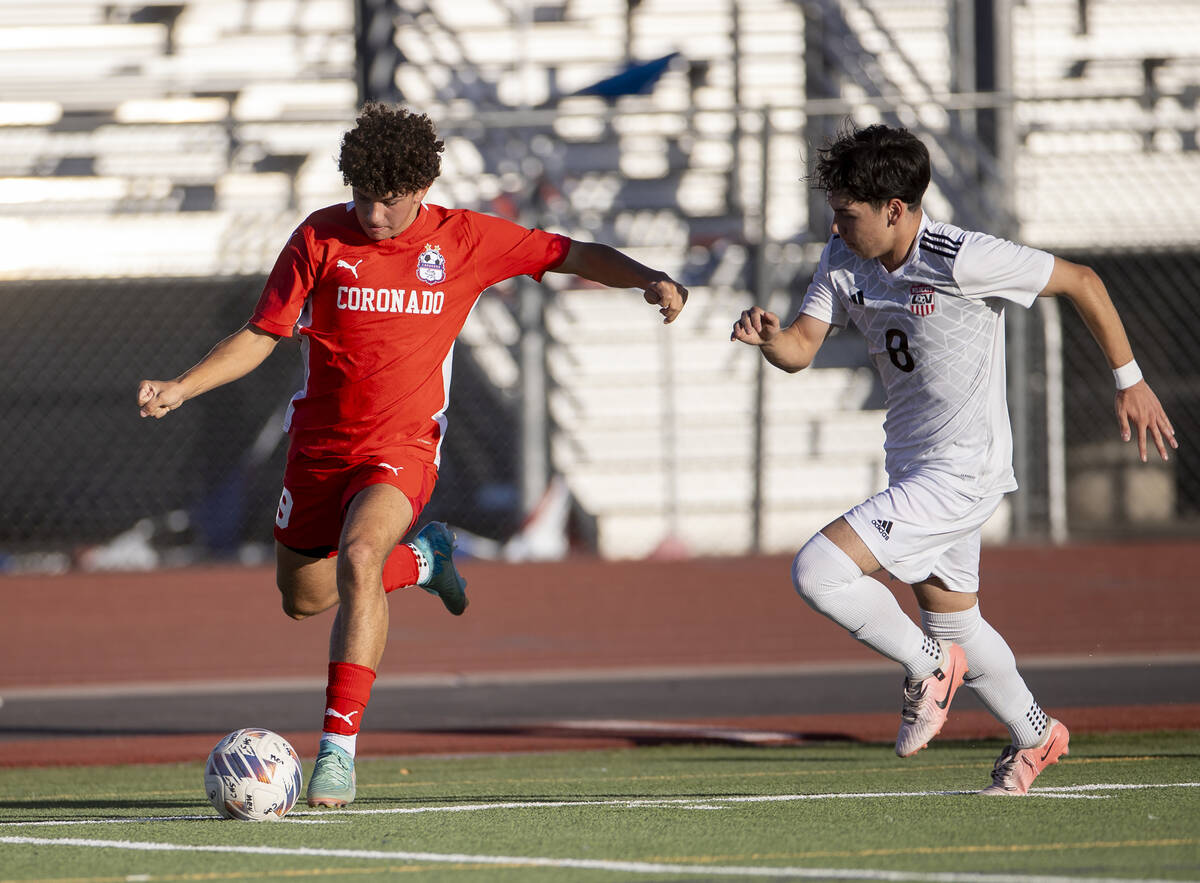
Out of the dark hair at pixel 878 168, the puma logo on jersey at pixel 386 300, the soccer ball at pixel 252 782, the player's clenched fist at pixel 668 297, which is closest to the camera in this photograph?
the soccer ball at pixel 252 782

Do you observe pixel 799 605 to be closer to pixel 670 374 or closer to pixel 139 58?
pixel 670 374

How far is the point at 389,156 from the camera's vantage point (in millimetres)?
5613

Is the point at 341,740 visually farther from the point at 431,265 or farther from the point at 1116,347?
the point at 1116,347

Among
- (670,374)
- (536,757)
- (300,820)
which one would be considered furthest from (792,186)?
(300,820)

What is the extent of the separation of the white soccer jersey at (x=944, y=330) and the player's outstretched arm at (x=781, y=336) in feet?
0.20

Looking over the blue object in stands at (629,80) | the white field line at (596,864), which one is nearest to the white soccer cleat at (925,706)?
the white field line at (596,864)

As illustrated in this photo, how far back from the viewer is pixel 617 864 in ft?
13.8

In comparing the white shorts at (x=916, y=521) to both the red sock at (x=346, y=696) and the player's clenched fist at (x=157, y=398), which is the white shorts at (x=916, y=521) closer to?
the red sock at (x=346, y=696)

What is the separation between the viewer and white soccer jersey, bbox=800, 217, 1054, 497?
545 cm

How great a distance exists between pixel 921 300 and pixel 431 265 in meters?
1.70

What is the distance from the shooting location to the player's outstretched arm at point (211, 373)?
17.5ft

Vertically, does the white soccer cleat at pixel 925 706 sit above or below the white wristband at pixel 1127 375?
below

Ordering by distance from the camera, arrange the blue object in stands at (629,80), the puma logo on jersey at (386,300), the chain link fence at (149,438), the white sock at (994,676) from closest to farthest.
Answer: the white sock at (994,676) → the puma logo on jersey at (386,300) → the chain link fence at (149,438) → the blue object in stands at (629,80)

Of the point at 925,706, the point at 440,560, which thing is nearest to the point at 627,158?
the point at 440,560
